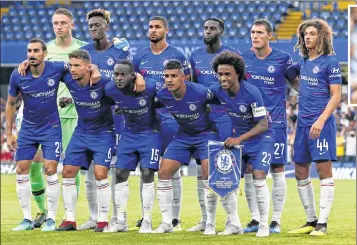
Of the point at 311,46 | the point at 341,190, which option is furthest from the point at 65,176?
the point at 341,190

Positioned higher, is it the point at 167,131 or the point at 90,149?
the point at 167,131

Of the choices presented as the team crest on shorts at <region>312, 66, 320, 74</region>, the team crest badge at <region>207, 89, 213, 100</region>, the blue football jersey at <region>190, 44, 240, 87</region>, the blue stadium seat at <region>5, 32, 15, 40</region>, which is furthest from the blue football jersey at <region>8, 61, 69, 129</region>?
the blue stadium seat at <region>5, 32, 15, 40</region>

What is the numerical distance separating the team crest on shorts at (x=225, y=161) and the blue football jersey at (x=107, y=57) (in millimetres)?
1870

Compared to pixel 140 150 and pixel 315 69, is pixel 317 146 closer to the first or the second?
pixel 315 69

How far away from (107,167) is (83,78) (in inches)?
39.3

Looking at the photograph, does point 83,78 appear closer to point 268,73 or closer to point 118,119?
point 118,119

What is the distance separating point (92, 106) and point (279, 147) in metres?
2.07

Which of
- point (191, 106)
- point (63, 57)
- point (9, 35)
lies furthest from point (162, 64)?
point (9, 35)

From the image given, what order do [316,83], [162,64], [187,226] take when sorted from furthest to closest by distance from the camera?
[187,226] < [162,64] < [316,83]

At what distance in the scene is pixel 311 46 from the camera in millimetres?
9852

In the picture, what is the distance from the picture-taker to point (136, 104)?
32.7 feet

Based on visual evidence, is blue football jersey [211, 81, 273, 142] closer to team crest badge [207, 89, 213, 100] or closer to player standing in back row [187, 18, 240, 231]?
team crest badge [207, 89, 213, 100]

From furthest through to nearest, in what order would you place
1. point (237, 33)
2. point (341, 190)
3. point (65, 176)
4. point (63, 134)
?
1. point (237, 33)
2. point (341, 190)
3. point (63, 134)
4. point (65, 176)

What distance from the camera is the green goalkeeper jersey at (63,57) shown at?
11.3m
